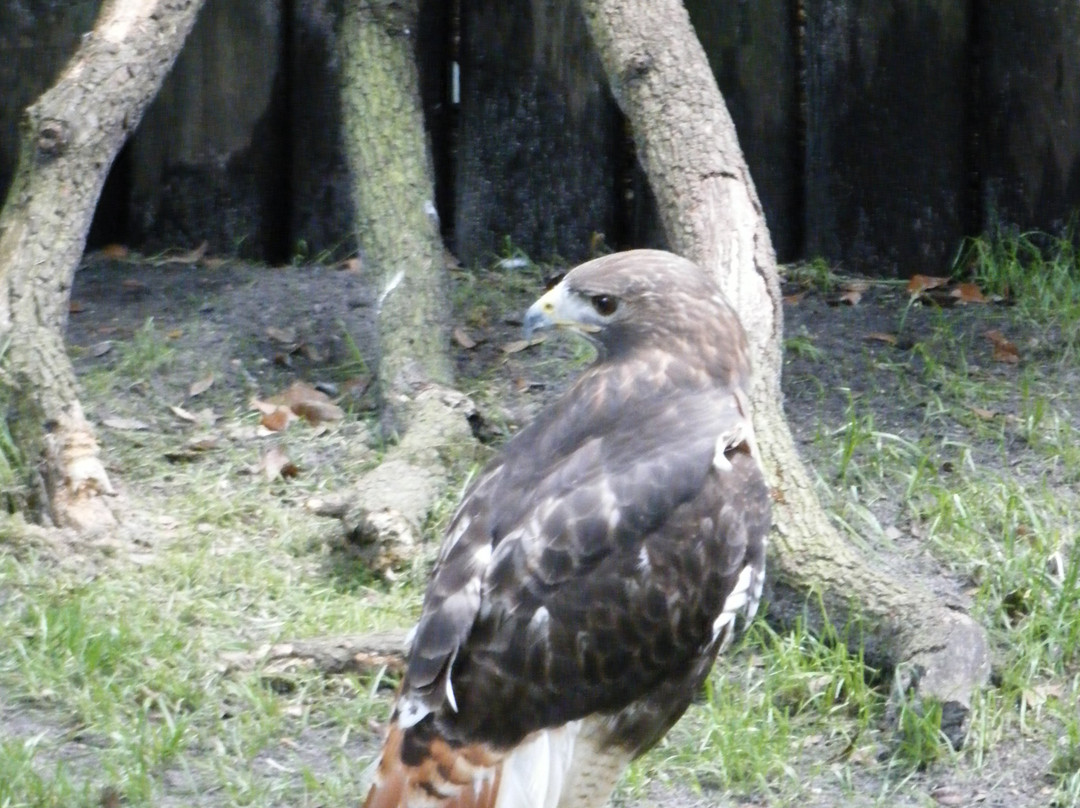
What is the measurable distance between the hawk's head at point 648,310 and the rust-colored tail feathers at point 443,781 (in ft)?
2.85

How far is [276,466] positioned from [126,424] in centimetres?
53

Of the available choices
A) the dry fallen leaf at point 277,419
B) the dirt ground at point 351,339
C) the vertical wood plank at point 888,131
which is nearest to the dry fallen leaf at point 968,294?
the dirt ground at point 351,339

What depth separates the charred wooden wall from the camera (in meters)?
5.73

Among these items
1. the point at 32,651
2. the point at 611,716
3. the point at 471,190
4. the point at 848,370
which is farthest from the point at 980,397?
the point at 32,651

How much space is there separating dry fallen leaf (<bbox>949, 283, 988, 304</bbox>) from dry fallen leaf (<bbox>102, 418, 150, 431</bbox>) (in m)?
2.94

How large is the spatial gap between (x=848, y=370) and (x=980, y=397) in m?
0.45

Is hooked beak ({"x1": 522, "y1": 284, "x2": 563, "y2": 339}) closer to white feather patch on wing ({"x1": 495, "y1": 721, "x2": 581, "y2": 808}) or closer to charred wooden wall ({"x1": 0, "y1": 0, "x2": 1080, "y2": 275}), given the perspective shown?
white feather patch on wing ({"x1": 495, "y1": 721, "x2": 581, "y2": 808})

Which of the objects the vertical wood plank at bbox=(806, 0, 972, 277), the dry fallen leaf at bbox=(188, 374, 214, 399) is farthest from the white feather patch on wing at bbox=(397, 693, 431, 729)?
the vertical wood plank at bbox=(806, 0, 972, 277)

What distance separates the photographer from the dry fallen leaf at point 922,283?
226 inches

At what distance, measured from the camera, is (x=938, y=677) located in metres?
3.57

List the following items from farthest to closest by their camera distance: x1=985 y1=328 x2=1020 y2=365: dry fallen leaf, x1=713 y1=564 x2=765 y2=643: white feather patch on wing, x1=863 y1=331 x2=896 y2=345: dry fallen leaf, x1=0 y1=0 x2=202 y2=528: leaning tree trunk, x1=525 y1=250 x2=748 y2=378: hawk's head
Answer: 1. x1=863 y1=331 x2=896 y2=345: dry fallen leaf
2. x1=985 y1=328 x2=1020 y2=365: dry fallen leaf
3. x1=0 y1=0 x2=202 y2=528: leaning tree trunk
4. x1=525 y1=250 x2=748 y2=378: hawk's head
5. x1=713 y1=564 x2=765 y2=643: white feather patch on wing

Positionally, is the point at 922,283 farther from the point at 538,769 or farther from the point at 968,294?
the point at 538,769

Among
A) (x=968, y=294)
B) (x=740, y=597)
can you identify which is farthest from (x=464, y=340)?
(x=740, y=597)

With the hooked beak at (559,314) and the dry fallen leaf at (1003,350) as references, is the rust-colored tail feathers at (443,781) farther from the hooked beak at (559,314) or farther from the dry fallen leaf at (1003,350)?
the dry fallen leaf at (1003,350)
